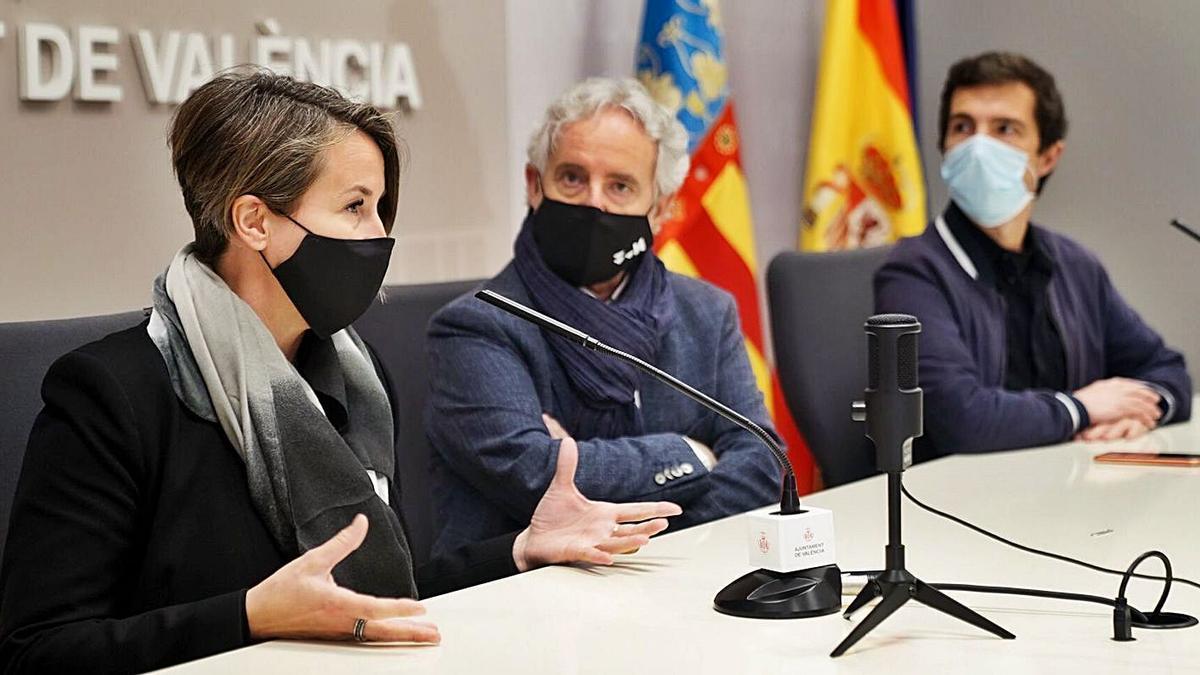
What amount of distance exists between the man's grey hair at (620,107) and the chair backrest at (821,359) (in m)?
0.51

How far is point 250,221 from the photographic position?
169cm

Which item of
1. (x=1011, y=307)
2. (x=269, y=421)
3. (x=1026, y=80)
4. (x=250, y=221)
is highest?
(x=1026, y=80)

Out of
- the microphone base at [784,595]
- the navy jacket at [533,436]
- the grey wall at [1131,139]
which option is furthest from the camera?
the grey wall at [1131,139]

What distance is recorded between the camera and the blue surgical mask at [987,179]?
9.80ft

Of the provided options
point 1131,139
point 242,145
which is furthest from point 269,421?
point 1131,139

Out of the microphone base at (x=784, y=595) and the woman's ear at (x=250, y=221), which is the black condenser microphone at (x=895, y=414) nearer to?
the microphone base at (x=784, y=595)

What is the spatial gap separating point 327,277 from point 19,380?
0.40 m

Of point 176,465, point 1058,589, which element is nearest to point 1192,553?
point 1058,589

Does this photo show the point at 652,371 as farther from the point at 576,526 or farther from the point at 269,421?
the point at 269,421

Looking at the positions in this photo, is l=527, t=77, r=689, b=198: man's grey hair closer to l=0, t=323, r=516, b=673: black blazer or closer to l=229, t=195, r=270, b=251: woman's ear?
l=229, t=195, r=270, b=251: woman's ear

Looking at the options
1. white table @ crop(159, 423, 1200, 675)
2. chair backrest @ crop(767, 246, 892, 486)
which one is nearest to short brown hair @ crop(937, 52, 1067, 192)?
chair backrest @ crop(767, 246, 892, 486)

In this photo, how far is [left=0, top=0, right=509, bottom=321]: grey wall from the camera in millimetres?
2447

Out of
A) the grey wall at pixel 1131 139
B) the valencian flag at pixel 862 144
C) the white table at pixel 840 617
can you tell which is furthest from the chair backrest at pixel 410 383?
the grey wall at pixel 1131 139

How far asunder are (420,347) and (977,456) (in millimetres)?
984
